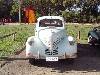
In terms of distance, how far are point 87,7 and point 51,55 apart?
5117 centimetres

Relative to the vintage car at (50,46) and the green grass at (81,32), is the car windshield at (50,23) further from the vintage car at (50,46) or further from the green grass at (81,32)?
the green grass at (81,32)

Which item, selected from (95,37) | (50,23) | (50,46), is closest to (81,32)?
(95,37)

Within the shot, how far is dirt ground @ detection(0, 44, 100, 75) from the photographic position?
1208 cm

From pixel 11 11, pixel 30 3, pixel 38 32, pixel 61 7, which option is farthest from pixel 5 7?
pixel 38 32

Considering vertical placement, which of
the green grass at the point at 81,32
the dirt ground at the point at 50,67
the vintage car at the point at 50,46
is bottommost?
the green grass at the point at 81,32

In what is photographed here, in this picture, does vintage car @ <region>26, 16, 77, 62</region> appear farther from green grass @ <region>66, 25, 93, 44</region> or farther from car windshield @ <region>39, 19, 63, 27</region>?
green grass @ <region>66, 25, 93, 44</region>

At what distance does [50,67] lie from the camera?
13219 millimetres

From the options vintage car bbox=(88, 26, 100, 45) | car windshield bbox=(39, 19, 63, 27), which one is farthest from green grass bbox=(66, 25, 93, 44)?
car windshield bbox=(39, 19, 63, 27)

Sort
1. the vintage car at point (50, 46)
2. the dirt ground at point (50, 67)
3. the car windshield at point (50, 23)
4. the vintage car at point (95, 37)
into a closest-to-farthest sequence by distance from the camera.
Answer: the dirt ground at point (50, 67), the vintage car at point (50, 46), the car windshield at point (50, 23), the vintage car at point (95, 37)

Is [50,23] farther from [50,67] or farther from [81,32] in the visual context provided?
[81,32]

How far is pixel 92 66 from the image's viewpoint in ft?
44.1

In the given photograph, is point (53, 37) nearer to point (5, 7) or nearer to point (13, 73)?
point (13, 73)

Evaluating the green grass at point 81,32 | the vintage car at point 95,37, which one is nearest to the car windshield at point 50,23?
the vintage car at point 95,37

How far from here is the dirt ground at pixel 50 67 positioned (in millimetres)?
12078
